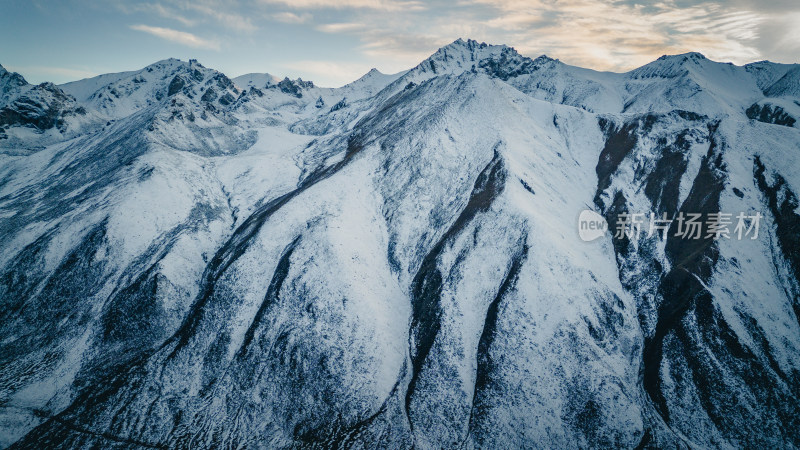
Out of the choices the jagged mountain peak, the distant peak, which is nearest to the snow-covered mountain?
the distant peak

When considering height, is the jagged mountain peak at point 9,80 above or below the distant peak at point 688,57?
above

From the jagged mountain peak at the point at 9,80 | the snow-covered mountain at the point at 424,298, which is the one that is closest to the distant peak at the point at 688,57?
the snow-covered mountain at the point at 424,298

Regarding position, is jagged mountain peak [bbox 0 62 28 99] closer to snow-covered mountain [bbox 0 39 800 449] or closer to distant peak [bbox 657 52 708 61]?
snow-covered mountain [bbox 0 39 800 449]

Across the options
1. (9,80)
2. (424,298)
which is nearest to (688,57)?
(424,298)

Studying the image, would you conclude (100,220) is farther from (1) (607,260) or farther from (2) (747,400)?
(2) (747,400)

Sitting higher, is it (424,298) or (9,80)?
(9,80)

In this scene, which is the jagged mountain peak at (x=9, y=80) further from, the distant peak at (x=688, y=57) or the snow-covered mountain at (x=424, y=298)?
the distant peak at (x=688, y=57)

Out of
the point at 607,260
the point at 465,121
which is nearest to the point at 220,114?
the point at 465,121

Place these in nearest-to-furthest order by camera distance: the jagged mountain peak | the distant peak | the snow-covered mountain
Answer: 1. the snow-covered mountain
2. the distant peak
3. the jagged mountain peak

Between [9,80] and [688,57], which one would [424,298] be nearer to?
[688,57]
